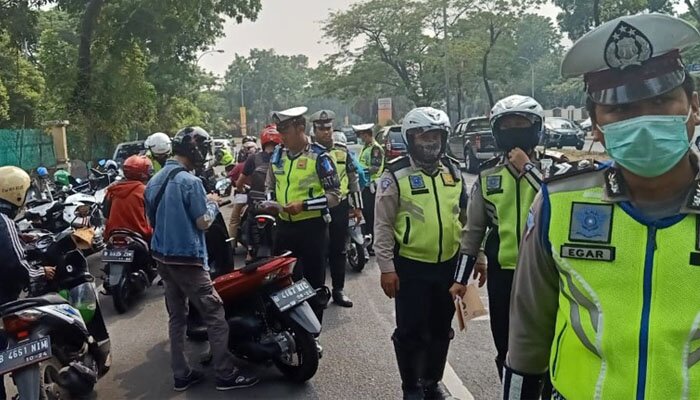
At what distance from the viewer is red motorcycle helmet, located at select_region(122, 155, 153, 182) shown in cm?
684

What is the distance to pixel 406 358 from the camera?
12.2ft

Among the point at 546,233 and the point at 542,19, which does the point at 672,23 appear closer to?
the point at 546,233

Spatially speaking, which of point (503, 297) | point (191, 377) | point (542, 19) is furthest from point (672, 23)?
point (542, 19)

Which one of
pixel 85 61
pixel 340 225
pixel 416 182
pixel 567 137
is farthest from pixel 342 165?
pixel 567 137

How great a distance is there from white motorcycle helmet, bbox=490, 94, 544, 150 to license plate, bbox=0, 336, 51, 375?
2.67 m

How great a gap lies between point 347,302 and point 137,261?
89.3 inches

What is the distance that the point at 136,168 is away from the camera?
6.84 meters

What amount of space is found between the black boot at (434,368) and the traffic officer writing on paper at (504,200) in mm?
498

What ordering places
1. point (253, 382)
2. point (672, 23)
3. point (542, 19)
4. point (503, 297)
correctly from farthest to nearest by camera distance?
point (542, 19), point (253, 382), point (503, 297), point (672, 23)

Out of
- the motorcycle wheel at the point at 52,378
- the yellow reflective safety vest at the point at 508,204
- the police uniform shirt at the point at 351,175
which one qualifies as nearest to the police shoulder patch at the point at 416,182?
the yellow reflective safety vest at the point at 508,204

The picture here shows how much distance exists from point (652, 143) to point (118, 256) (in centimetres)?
583

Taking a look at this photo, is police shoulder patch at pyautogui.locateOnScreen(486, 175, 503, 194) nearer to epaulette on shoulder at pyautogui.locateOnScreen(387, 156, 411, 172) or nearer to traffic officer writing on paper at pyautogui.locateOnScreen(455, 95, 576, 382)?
traffic officer writing on paper at pyautogui.locateOnScreen(455, 95, 576, 382)

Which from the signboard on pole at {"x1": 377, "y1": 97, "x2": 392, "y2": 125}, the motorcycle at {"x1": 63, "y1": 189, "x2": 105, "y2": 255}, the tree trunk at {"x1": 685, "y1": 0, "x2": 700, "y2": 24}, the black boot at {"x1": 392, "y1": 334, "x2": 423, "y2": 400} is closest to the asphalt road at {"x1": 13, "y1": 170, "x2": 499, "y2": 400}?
the black boot at {"x1": 392, "y1": 334, "x2": 423, "y2": 400}

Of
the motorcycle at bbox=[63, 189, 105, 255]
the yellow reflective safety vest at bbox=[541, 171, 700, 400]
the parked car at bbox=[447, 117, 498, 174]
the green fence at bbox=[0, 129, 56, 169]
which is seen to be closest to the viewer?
the yellow reflective safety vest at bbox=[541, 171, 700, 400]
